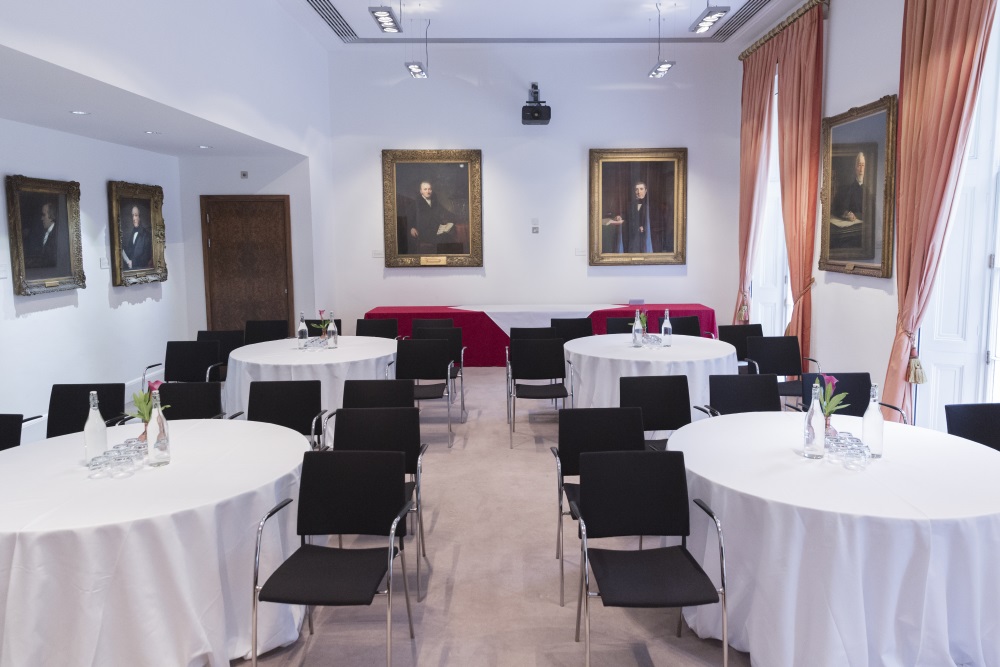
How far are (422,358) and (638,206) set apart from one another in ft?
16.6

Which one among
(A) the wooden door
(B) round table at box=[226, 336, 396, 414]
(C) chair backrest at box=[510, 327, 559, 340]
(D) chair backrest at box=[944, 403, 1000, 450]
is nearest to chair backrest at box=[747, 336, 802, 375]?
(C) chair backrest at box=[510, 327, 559, 340]

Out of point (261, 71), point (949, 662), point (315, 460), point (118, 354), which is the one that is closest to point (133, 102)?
point (261, 71)

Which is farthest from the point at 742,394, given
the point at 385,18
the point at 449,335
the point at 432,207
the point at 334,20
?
the point at 334,20

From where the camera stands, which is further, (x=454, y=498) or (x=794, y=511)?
(x=454, y=498)

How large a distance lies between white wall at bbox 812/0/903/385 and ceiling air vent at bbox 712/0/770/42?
1.19 metres

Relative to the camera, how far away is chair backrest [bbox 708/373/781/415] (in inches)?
197

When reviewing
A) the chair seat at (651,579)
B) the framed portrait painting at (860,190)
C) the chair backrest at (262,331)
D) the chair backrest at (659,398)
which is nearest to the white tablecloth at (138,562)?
the chair seat at (651,579)

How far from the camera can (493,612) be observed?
12.4 ft

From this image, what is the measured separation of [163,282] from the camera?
943 cm

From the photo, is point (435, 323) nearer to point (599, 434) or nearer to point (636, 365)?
point (636, 365)

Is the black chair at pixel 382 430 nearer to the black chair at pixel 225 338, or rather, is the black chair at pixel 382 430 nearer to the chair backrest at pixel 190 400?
the chair backrest at pixel 190 400

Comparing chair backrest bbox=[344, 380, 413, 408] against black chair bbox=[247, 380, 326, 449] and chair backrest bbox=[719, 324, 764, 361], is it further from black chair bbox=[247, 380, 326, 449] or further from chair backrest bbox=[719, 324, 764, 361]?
chair backrest bbox=[719, 324, 764, 361]

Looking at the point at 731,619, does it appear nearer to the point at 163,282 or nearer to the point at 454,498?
the point at 454,498

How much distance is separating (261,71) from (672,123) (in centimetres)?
551
